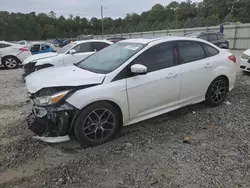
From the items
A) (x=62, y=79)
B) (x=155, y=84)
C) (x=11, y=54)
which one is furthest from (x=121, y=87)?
(x=11, y=54)

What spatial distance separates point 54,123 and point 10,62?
9932mm

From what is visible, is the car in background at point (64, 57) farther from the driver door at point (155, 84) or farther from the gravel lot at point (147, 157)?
the driver door at point (155, 84)

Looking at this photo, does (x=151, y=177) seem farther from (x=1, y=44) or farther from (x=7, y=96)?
(x=1, y=44)

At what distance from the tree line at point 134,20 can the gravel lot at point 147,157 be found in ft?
118

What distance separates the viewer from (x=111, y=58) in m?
3.83

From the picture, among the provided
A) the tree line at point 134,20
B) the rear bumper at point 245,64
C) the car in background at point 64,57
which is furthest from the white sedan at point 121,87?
the tree line at point 134,20

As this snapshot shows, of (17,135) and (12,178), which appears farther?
(17,135)

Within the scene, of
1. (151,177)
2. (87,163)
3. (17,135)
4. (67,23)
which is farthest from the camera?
(67,23)

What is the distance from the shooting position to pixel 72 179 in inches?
102

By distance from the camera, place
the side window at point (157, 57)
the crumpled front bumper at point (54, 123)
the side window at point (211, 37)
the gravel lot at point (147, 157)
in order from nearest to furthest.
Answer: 1. the gravel lot at point (147, 157)
2. the crumpled front bumper at point (54, 123)
3. the side window at point (157, 57)
4. the side window at point (211, 37)

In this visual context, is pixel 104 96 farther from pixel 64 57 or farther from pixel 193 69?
pixel 64 57

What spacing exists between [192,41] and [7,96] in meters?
5.01

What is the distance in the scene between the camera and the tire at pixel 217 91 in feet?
14.7

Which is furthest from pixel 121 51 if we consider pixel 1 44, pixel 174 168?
pixel 1 44
